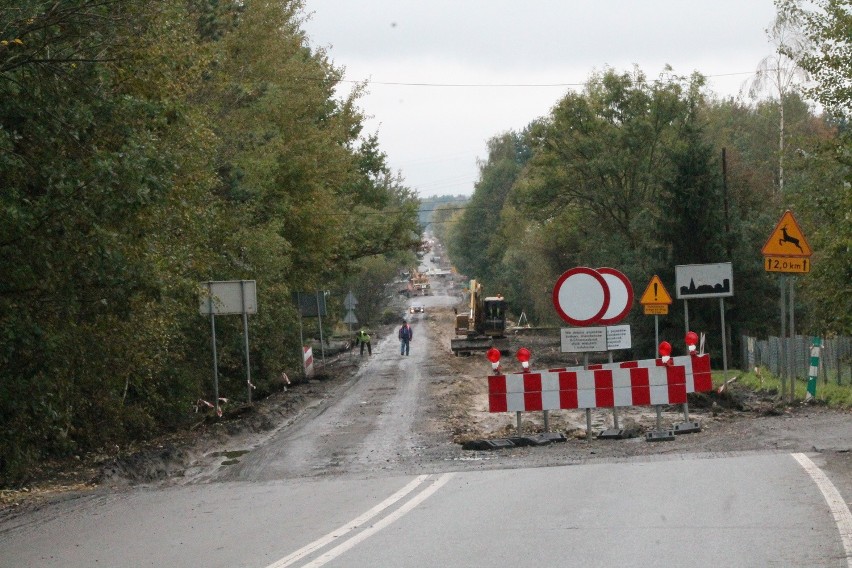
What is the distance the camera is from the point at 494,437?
17391 millimetres

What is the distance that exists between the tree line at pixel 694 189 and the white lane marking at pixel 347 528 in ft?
59.7

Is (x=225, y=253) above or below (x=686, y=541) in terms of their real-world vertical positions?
above

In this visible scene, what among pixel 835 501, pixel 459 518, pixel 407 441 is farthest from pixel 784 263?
pixel 459 518

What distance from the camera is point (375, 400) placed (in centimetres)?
2728

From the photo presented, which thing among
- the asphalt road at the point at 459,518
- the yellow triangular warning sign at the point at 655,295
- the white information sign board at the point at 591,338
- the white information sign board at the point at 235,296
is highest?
the white information sign board at the point at 235,296

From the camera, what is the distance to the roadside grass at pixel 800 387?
2103 centimetres

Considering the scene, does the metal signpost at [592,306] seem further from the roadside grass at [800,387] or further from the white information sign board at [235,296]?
the white information sign board at [235,296]

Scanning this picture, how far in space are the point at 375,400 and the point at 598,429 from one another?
29.7 ft

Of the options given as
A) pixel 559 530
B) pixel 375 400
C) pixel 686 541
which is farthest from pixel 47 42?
pixel 375 400

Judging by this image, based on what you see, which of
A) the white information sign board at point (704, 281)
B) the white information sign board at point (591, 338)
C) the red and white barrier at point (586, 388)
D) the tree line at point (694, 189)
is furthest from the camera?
the tree line at point (694, 189)

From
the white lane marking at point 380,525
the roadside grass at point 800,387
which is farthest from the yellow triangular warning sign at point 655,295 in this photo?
the white lane marking at point 380,525

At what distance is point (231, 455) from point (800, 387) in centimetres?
1308

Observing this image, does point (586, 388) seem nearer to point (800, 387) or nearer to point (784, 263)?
point (784, 263)

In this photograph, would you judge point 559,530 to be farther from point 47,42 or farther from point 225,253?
point 225,253
